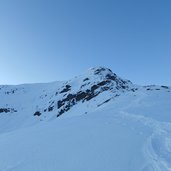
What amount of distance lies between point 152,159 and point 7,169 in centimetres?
363

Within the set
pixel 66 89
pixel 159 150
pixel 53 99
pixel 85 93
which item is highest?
pixel 66 89

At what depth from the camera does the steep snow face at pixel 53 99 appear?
1653 inches

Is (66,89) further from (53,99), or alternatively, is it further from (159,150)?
(159,150)

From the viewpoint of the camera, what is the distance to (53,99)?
52531 millimetres

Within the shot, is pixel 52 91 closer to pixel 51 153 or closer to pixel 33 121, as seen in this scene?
pixel 33 121

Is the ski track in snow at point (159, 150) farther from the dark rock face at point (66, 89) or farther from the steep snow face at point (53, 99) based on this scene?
the dark rock face at point (66, 89)

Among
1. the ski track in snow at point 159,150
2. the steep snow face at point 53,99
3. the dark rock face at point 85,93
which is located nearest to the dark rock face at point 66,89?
the steep snow face at point 53,99

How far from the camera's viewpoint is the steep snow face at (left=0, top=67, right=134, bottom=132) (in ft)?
138

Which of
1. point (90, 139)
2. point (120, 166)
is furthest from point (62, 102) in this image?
point (120, 166)

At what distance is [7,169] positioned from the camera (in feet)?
19.9

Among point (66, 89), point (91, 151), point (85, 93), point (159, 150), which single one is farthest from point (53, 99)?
point (159, 150)

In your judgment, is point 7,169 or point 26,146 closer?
point 7,169

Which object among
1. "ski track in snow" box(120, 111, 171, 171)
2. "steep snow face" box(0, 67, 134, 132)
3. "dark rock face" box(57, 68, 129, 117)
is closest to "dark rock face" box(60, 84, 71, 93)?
"steep snow face" box(0, 67, 134, 132)

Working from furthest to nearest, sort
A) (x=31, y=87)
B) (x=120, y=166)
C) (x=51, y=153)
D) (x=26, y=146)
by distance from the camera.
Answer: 1. (x=31, y=87)
2. (x=26, y=146)
3. (x=51, y=153)
4. (x=120, y=166)
